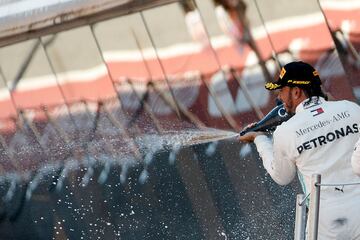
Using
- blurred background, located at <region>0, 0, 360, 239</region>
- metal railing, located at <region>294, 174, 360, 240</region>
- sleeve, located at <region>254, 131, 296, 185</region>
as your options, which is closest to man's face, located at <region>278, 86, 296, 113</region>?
sleeve, located at <region>254, 131, 296, 185</region>

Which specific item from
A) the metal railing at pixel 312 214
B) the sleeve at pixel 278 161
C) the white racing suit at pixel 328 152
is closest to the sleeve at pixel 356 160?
the metal railing at pixel 312 214

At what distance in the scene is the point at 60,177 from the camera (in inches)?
220

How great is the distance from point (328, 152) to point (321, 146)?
3 centimetres

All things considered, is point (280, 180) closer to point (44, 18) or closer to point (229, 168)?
point (229, 168)

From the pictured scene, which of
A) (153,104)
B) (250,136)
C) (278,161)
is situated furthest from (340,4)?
(278,161)

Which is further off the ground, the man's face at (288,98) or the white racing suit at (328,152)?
the man's face at (288,98)

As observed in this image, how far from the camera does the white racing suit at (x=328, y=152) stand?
3271 millimetres

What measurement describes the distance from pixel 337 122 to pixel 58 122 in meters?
2.57

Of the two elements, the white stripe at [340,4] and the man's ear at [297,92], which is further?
the white stripe at [340,4]

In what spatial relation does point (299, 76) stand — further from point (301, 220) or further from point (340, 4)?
point (340, 4)

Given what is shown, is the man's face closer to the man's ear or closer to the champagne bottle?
the man's ear

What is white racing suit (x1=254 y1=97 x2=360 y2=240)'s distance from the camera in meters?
3.27

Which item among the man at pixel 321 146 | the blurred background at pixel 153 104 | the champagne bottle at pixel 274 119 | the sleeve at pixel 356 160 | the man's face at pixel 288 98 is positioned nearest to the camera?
the sleeve at pixel 356 160

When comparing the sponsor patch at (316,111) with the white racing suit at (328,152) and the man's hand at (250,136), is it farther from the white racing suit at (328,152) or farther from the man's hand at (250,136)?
the man's hand at (250,136)
